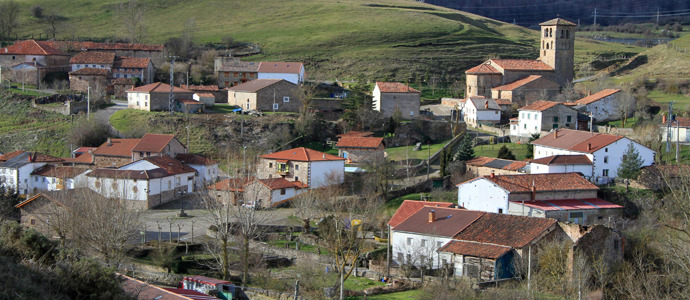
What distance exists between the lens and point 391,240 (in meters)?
38.0

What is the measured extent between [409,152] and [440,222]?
20.1m

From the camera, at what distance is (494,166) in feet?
160

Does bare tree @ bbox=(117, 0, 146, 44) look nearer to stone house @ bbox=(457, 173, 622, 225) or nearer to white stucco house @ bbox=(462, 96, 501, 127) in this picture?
white stucco house @ bbox=(462, 96, 501, 127)

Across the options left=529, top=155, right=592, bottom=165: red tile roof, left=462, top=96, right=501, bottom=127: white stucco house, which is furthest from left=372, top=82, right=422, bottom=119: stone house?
left=529, top=155, right=592, bottom=165: red tile roof

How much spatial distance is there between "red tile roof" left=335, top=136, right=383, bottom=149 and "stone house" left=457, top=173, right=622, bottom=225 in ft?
41.0

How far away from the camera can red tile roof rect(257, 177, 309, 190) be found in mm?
48062

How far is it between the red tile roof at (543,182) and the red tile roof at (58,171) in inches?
963

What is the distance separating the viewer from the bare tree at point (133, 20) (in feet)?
319

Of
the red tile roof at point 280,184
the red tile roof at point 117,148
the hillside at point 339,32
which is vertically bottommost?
the red tile roof at point 280,184

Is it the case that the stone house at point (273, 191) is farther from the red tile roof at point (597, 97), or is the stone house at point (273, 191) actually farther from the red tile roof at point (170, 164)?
the red tile roof at point (597, 97)

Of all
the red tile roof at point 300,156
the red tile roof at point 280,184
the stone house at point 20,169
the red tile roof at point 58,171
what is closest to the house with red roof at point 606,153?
the red tile roof at point 300,156

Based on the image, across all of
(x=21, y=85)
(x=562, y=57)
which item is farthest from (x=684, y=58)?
(x=21, y=85)

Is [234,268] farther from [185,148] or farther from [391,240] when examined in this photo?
[185,148]

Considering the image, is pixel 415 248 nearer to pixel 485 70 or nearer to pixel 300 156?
pixel 300 156
